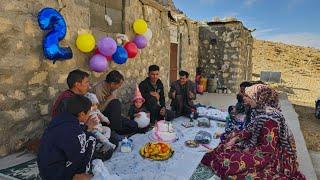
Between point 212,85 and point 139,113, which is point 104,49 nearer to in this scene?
point 139,113

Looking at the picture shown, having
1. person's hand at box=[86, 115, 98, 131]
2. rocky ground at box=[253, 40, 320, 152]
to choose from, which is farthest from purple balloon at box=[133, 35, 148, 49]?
rocky ground at box=[253, 40, 320, 152]

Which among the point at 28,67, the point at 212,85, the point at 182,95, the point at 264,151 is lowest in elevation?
the point at 212,85

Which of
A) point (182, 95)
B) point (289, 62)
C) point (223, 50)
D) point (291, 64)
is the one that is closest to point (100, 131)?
point (182, 95)

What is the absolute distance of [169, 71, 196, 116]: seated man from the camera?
598 cm

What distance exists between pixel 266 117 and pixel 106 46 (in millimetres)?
2651

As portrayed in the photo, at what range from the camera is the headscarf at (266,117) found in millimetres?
2961

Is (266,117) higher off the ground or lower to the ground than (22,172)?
higher

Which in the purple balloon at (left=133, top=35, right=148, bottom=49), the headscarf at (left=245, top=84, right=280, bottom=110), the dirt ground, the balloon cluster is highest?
the purple balloon at (left=133, top=35, right=148, bottom=49)

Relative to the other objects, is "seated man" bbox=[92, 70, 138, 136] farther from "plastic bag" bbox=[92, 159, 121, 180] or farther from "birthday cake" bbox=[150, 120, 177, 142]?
"plastic bag" bbox=[92, 159, 121, 180]

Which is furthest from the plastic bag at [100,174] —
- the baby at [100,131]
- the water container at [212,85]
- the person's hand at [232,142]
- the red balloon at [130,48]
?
the water container at [212,85]

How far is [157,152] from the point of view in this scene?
3.35 m

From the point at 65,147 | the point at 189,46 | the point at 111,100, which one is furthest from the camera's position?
the point at 189,46

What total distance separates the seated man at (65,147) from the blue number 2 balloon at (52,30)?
1560 millimetres

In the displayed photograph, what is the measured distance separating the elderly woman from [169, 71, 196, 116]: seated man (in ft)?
9.13
